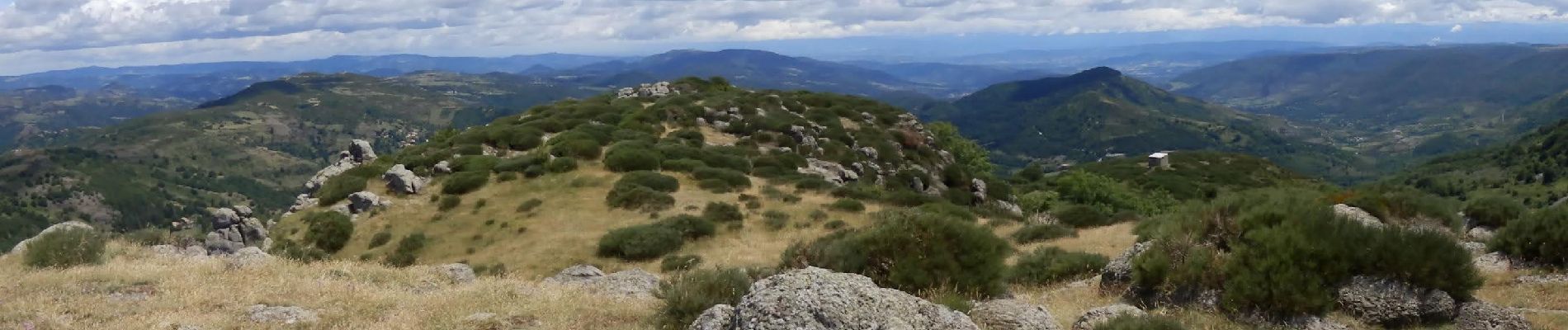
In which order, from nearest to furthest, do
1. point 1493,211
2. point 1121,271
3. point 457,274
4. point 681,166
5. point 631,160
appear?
point 1121,271, point 457,274, point 1493,211, point 631,160, point 681,166

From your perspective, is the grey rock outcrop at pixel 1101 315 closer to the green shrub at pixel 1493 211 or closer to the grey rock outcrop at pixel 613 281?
the grey rock outcrop at pixel 613 281

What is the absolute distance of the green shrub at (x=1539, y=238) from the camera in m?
14.2

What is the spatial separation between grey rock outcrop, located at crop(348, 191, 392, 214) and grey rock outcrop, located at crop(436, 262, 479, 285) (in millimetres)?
18301

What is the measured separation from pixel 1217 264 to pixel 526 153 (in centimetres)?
3950

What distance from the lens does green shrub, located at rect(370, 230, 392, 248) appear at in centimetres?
3077

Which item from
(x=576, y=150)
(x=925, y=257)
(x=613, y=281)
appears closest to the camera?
(x=925, y=257)

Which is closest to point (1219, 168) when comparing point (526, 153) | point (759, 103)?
point (759, 103)

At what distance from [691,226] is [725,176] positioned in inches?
407

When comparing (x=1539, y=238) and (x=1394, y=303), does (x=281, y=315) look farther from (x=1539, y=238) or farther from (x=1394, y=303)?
(x=1539, y=238)

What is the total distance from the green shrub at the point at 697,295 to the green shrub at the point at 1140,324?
15.6 feet

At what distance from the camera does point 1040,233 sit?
2631cm

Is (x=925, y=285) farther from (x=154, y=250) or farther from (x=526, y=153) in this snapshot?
(x=526, y=153)

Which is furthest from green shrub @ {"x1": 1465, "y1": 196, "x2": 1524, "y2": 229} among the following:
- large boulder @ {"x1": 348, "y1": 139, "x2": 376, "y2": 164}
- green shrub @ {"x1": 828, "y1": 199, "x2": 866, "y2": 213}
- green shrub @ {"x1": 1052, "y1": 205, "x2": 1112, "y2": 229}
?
large boulder @ {"x1": 348, "y1": 139, "x2": 376, "y2": 164}

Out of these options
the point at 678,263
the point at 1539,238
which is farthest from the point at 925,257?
the point at 1539,238
